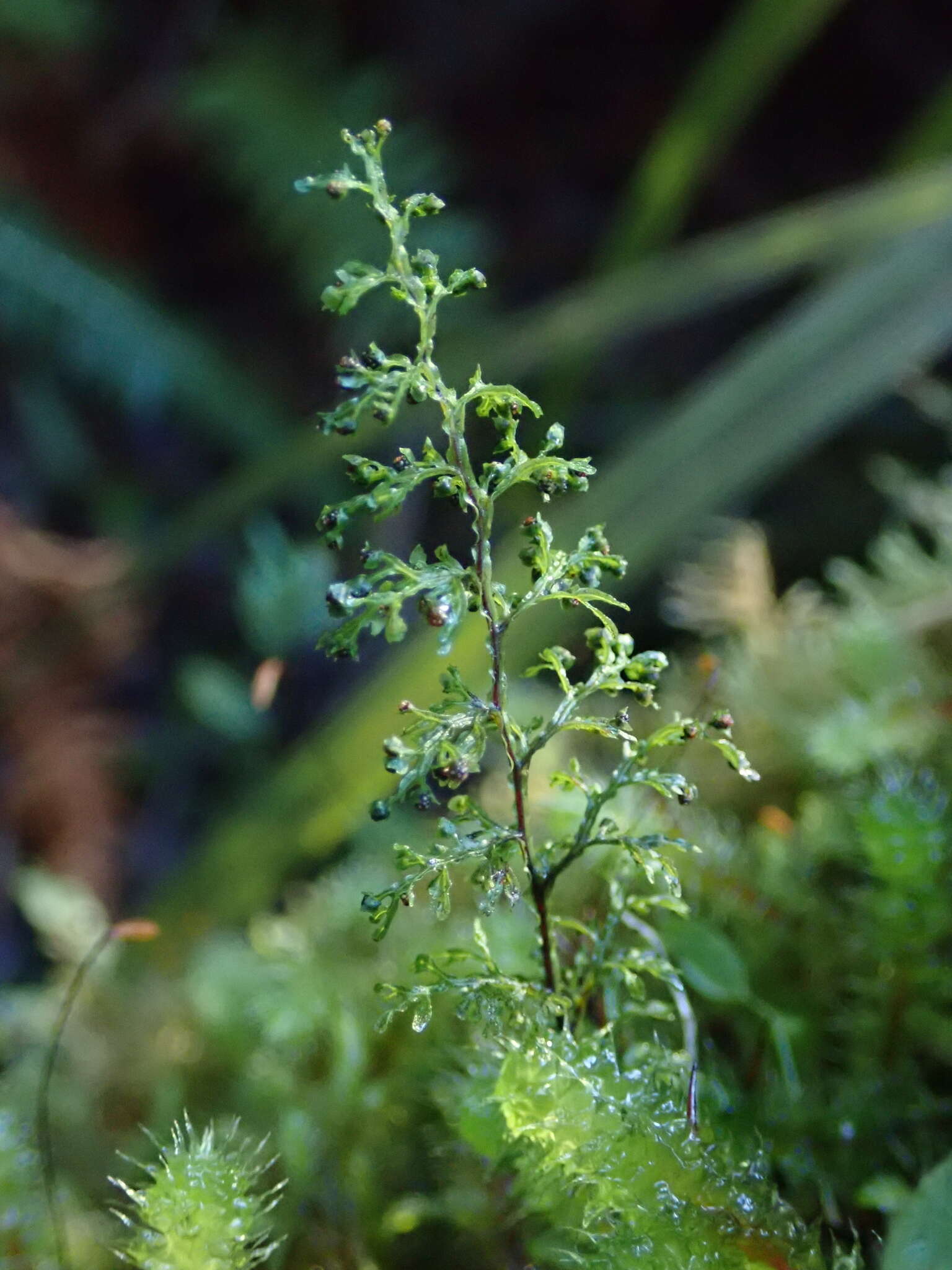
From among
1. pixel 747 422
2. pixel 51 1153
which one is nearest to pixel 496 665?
pixel 51 1153

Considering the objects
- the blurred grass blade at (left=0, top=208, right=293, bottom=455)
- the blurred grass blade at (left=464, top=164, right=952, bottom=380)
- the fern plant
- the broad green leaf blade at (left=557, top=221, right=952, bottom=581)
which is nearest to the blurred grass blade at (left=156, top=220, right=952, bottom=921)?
the broad green leaf blade at (left=557, top=221, right=952, bottom=581)

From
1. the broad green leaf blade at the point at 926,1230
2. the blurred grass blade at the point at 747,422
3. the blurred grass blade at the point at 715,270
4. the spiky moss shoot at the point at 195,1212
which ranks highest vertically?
the blurred grass blade at the point at 715,270

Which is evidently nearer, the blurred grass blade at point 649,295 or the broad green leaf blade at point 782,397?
the broad green leaf blade at point 782,397

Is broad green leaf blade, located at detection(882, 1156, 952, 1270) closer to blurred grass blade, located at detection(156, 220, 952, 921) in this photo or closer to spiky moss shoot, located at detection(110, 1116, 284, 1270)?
spiky moss shoot, located at detection(110, 1116, 284, 1270)

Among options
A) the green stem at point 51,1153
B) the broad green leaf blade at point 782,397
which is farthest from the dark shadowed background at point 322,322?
the green stem at point 51,1153

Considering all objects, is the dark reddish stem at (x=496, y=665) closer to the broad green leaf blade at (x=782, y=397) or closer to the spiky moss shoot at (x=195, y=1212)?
the spiky moss shoot at (x=195, y=1212)

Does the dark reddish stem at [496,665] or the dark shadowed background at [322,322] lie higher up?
the dark shadowed background at [322,322]

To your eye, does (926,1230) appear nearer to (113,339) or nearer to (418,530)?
(418,530)
